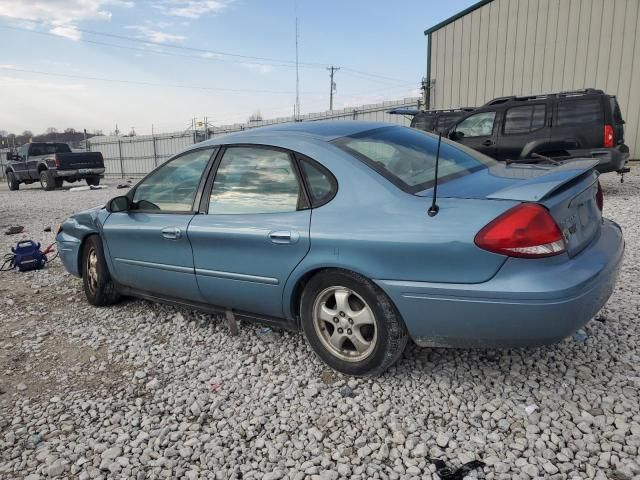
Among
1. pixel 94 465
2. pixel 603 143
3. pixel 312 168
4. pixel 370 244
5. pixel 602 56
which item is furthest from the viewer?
pixel 602 56

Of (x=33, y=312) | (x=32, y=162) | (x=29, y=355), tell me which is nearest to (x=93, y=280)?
(x=33, y=312)

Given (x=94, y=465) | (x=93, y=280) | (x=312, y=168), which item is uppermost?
(x=312, y=168)

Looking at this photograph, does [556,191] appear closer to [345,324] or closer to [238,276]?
[345,324]

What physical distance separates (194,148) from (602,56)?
14649 mm

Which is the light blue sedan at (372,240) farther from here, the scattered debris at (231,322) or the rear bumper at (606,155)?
the rear bumper at (606,155)

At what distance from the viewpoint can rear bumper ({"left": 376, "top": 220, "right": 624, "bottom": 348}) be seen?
216 centimetres

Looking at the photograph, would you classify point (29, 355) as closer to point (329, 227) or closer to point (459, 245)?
point (329, 227)

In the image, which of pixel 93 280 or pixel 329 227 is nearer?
pixel 329 227

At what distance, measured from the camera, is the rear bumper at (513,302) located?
2.16 metres

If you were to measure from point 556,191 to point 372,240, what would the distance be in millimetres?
930

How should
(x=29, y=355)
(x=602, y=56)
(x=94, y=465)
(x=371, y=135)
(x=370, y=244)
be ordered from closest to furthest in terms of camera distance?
(x=94, y=465) < (x=370, y=244) < (x=371, y=135) < (x=29, y=355) < (x=602, y=56)

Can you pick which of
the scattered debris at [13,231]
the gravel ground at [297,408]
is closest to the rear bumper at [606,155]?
the gravel ground at [297,408]

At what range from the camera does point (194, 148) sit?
357 cm

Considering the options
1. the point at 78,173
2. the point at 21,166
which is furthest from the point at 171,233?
the point at 21,166
